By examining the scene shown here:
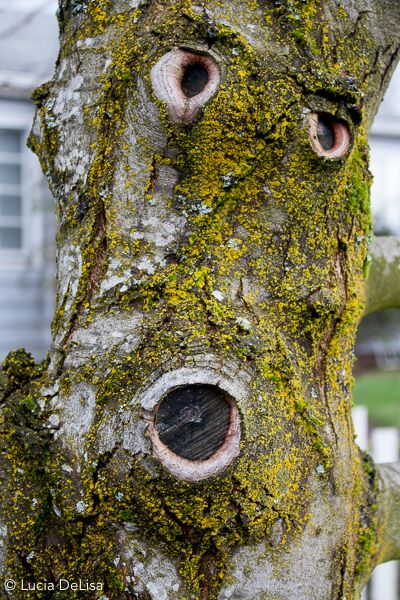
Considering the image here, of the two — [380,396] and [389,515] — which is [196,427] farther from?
[380,396]

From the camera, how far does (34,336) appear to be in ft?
27.9

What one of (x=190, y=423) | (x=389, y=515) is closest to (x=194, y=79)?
(x=190, y=423)

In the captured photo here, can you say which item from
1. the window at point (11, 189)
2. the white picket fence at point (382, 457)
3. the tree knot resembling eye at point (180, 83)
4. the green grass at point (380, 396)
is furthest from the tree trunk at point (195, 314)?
the window at point (11, 189)

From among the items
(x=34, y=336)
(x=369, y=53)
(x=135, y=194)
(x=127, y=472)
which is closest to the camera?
(x=127, y=472)

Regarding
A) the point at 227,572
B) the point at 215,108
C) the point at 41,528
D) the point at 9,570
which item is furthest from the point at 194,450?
the point at 215,108

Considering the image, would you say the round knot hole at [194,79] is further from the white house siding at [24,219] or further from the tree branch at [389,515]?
the white house siding at [24,219]

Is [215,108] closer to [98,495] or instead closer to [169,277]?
[169,277]

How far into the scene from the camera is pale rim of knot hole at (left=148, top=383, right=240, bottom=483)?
138cm

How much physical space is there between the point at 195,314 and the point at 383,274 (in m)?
0.97

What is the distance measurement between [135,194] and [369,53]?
0.65 meters

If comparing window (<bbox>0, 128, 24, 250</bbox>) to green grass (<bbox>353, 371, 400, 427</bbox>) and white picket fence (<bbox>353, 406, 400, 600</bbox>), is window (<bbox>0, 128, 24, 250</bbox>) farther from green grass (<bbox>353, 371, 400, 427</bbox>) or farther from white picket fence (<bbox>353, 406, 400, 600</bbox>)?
white picket fence (<bbox>353, 406, 400, 600</bbox>)

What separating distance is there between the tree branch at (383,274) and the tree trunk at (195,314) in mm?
603

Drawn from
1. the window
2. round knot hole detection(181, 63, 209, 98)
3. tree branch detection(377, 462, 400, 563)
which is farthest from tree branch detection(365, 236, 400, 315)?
the window

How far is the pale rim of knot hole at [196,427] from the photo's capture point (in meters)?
1.38
